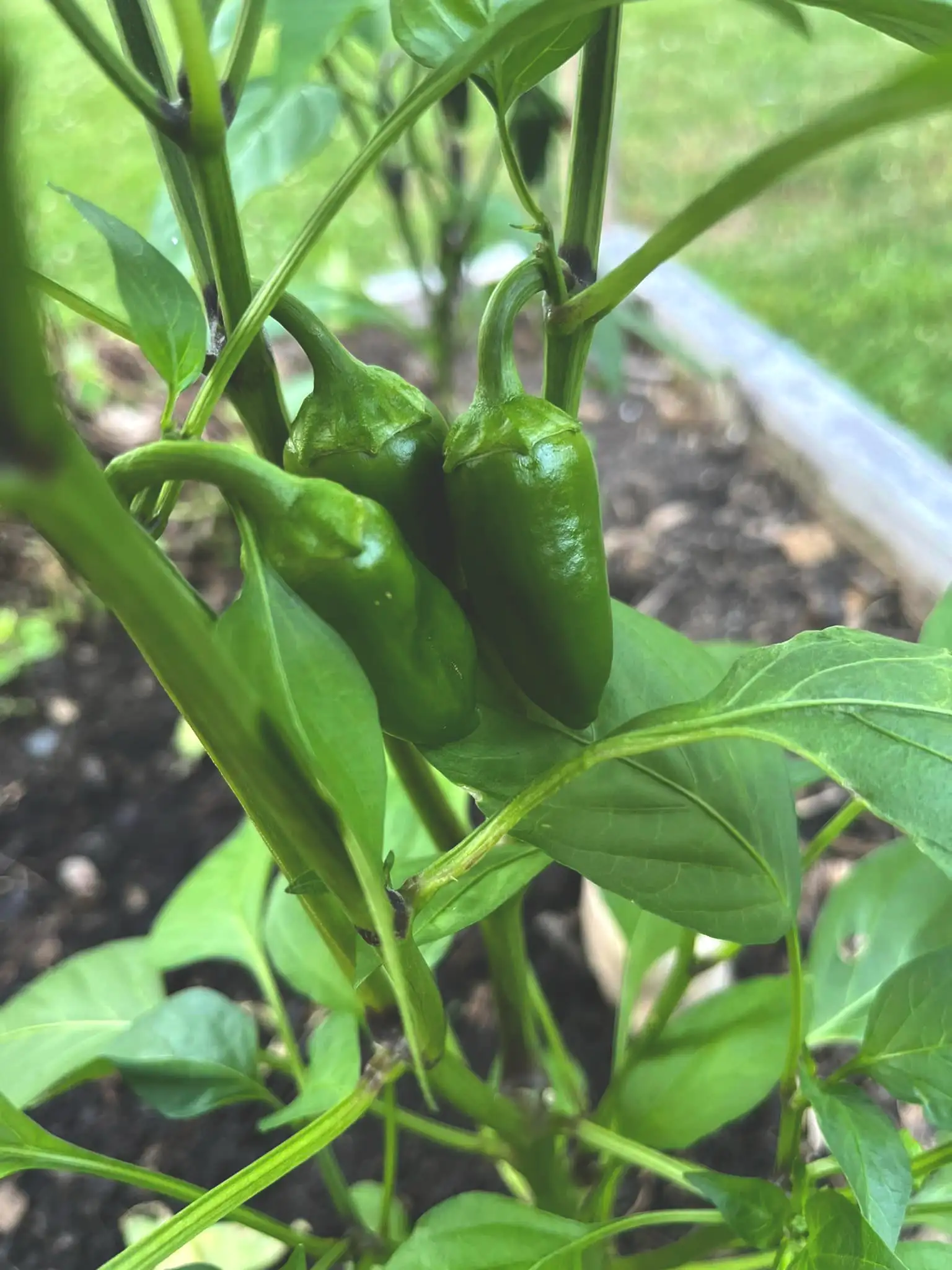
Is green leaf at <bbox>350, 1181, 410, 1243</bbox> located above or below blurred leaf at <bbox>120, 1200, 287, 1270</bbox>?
below

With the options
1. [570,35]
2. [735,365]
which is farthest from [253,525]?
[735,365]

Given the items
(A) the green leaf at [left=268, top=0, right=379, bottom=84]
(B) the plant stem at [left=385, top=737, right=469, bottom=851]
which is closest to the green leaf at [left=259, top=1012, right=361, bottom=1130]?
(B) the plant stem at [left=385, top=737, right=469, bottom=851]

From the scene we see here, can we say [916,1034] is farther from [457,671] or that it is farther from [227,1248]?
[227,1248]

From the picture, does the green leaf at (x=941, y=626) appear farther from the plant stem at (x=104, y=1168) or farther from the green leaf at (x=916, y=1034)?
the plant stem at (x=104, y=1168)

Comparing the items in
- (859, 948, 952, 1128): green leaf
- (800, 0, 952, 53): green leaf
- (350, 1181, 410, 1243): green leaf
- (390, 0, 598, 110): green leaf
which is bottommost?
→ (350, 1181, 410, 1243): green leaf

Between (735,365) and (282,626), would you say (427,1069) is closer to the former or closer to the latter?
(282,626)

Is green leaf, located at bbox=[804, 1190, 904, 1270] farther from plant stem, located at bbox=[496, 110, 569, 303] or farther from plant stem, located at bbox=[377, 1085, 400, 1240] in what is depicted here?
plant stem, located at bbox=[496, 110, 569, 303]
